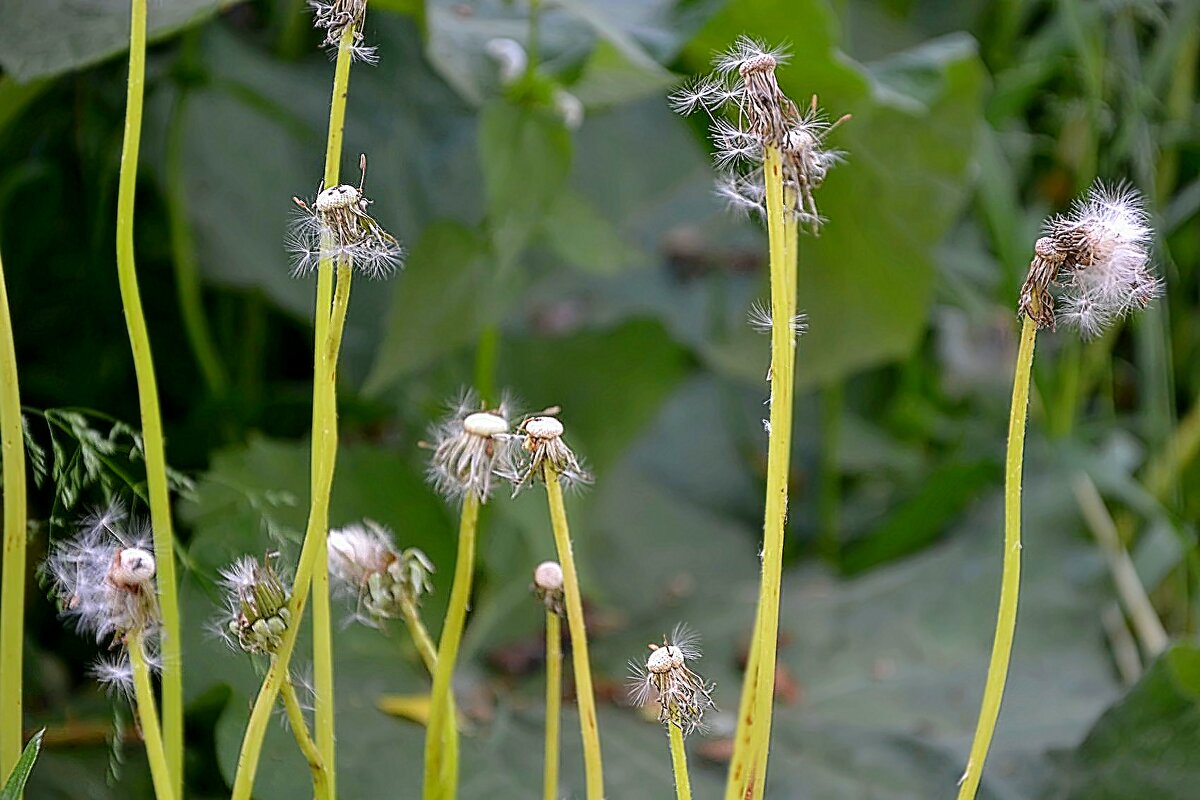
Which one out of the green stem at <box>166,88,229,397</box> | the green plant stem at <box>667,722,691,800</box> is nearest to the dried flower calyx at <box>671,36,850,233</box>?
the green plant stem at <box>667,722,691,800</box>

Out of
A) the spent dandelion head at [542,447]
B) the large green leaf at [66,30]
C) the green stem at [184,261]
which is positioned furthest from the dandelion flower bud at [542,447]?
the green stem at [184,261]

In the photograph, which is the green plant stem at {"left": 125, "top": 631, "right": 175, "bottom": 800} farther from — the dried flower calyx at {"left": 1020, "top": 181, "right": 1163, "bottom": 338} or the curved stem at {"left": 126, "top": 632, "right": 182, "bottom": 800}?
the dried flower calyx at {"left": 1020, "top": 181, "right": 1163, "bottom": 338}

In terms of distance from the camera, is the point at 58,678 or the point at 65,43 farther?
the point at 58,678

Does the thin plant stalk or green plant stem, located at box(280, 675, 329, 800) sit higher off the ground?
the thin plant stalk

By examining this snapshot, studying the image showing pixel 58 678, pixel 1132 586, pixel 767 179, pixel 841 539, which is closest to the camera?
pixel 767 179

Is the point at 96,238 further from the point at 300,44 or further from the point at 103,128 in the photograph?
the point at 300,44

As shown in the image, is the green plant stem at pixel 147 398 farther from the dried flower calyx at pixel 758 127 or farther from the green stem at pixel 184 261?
the green stem at pixel 184 261

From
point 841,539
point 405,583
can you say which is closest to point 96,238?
point 405,583
